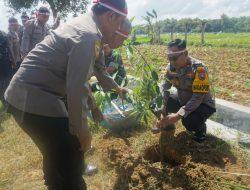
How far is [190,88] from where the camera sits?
3980 mm

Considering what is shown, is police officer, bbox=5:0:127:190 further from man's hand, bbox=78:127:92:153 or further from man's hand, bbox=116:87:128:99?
man's hand, bbox=116:87:128:99

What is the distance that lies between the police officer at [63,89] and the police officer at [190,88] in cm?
130

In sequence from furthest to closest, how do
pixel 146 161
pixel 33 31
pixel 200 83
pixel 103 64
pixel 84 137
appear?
pixel 33 31 < pixel 200 83 < pixel 146 161 < pixel 103 64 < pixel 84 137

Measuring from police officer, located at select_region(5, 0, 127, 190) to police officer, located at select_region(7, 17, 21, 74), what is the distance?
4.74 m

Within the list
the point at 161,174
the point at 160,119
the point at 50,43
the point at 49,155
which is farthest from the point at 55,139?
the point at 160,119

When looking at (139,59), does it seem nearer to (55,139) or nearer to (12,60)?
(55,139)

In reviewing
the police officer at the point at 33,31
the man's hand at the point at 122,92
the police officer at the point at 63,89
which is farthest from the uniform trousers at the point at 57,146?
the police officer at the point at 33,31

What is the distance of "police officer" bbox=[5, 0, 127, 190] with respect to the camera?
2066mm

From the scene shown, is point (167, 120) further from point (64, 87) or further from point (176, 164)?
point (64, 87)

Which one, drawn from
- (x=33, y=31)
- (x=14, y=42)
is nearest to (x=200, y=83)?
(x=33, y=31)

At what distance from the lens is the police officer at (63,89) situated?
6.78 feet

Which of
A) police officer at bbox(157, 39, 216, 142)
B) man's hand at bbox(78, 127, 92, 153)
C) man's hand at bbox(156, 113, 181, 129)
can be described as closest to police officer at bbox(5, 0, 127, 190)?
man's hand at bbox(78, 127, 92, 153)

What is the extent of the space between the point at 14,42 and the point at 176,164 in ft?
15.4

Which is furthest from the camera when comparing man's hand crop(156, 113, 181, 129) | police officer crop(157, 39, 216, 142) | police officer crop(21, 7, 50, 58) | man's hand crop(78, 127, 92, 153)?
police officer crop(21, 7, 50, 58)
